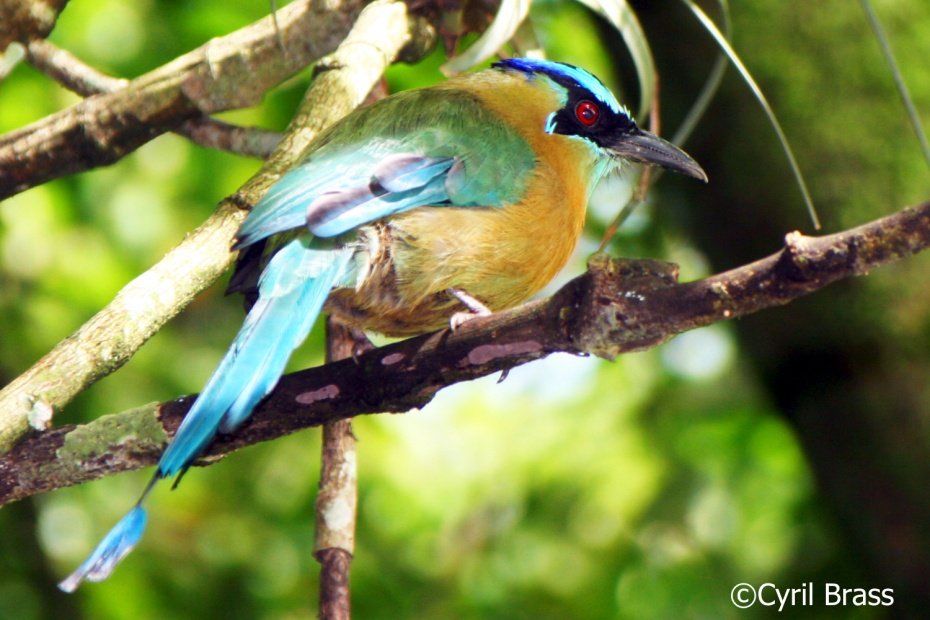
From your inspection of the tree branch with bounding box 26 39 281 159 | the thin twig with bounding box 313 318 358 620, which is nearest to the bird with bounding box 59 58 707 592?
the thin twig with bounding box 313 318 358 620

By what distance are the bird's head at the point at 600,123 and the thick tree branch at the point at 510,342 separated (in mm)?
1242

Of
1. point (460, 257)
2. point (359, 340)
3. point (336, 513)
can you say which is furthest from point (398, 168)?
point (336, 513)

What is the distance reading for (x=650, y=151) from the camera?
10.6ft

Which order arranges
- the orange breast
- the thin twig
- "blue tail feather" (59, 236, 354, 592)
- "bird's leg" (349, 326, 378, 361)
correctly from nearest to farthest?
"blue tail feather" (59, 236, 354, 592) < the thin twig < the orange breast < "bird's leg" (349, 326, 378, 361)

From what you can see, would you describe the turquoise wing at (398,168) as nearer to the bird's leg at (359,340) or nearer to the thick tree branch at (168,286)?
the thick tree branch at (168,286)

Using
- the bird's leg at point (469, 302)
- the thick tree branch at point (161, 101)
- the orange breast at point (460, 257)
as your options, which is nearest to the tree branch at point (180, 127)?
the thick tree branch at point (161, 101)

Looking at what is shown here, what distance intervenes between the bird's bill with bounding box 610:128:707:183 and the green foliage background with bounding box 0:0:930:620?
1.26 meters

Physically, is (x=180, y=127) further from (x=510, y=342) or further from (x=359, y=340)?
(x=510, y=342)

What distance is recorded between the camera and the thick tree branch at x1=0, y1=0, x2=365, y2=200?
2.92m

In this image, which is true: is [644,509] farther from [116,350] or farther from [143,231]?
[116,350]

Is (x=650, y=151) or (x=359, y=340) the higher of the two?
(x=650, y=151)

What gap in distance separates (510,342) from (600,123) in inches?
54.4

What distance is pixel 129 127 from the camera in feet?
9.71

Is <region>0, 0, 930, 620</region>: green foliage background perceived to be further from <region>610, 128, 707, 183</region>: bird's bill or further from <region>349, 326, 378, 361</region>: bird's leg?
<region>349, 326, 378, 361</region>: bird's leg
